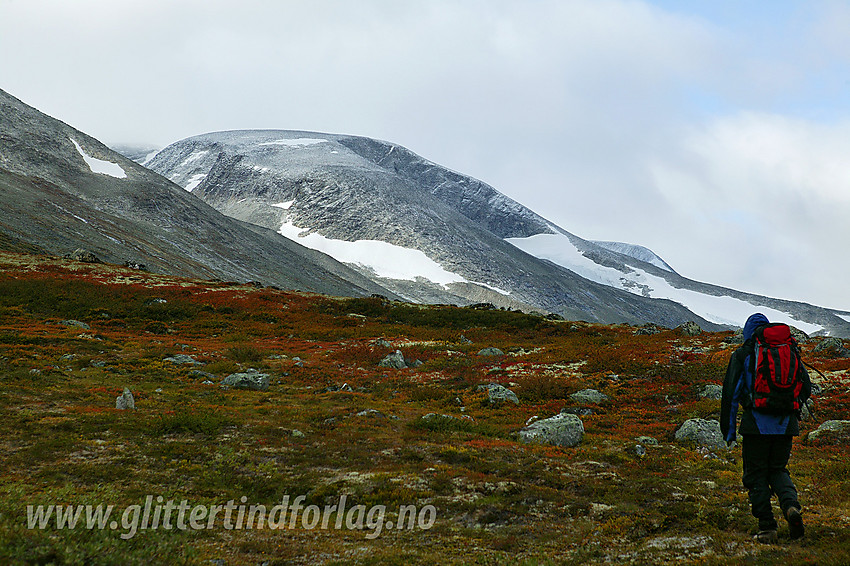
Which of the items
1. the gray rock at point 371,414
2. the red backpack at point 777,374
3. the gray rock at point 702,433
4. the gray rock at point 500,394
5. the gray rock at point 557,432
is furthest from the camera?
the gray rock at point 500,394

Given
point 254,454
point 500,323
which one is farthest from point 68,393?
point 500,323

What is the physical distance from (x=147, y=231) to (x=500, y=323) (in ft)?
311

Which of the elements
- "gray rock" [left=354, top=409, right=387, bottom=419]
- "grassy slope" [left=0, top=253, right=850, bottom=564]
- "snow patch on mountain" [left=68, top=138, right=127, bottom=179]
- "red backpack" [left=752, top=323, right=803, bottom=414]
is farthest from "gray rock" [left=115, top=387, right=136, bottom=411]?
"snow patch on mountain" [left=68, top=138, right=127, bottom=179]

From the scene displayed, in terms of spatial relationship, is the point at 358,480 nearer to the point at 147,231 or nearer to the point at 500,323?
the point at 500,323

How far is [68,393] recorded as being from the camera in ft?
53.6

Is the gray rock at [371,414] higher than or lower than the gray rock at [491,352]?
lower

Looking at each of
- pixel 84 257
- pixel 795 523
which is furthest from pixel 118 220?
pixel 795 523

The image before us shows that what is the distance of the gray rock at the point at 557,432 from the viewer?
14.5 m

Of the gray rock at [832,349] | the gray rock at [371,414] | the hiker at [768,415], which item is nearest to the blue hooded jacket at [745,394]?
the hiker at [768,415]

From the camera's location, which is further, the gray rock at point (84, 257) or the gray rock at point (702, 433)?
the gray rock at point (84, 257)

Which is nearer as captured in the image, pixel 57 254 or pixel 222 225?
pixel 57 254

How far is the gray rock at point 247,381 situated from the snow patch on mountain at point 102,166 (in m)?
142

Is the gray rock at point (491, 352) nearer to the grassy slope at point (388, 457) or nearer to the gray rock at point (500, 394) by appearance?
the grassy slope at point (388, 457)

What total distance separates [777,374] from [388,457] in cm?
897
